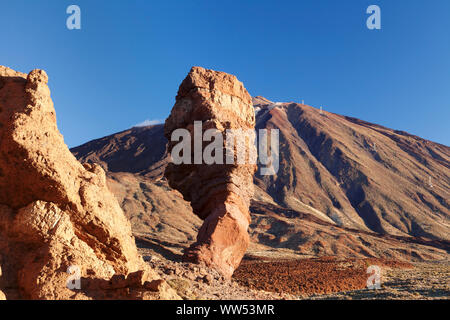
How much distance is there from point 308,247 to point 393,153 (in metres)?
63.5

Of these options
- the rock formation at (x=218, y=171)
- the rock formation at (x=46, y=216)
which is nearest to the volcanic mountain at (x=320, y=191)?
the rock formation at (x=218, y=171)

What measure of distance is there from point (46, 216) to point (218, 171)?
8.88 metres

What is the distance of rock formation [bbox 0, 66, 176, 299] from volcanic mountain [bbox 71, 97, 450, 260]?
10920mm

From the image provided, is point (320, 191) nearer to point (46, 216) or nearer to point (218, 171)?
point (218, 171)

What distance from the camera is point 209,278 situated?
31.6 feet

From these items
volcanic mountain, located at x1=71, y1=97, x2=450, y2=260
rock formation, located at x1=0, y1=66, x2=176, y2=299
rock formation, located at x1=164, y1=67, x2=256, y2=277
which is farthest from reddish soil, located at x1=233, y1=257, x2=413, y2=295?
rock formation, located at x1=0, y1=66, x2=176, y2=299

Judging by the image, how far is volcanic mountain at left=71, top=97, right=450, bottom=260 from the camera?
39938mm

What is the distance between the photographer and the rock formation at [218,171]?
12312mm

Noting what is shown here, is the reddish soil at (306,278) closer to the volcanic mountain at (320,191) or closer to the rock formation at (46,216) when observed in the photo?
the volcanic mountain at (320,191)

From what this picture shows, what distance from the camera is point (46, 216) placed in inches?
221

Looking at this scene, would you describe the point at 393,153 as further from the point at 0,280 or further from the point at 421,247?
the point at 0,280

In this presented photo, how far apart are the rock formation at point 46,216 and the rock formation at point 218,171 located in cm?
584

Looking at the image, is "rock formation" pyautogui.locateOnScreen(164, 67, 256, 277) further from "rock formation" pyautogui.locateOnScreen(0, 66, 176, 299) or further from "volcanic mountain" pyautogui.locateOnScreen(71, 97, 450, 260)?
"rock formation" pyautogui.locateOnScreen(0, 66, 176, 299)
